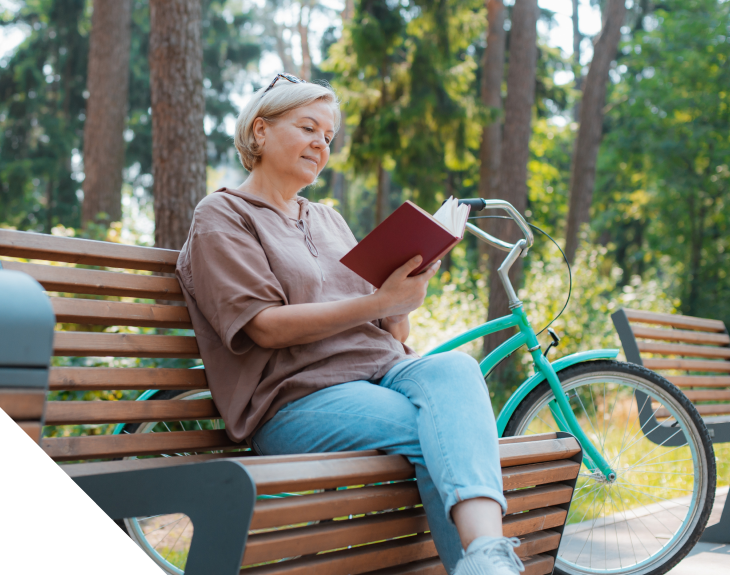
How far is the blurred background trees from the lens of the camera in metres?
7.12

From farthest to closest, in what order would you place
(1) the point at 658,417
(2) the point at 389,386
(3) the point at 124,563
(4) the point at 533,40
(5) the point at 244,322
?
(4) the point at 533,40, (1) the point at 658,417, (2) the point at 389,386, (5) the point at 244,322, (3) the point at 124,563

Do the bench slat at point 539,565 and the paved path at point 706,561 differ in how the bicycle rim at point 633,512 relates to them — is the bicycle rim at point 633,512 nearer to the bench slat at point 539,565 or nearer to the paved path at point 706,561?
the paved path at point 706,561

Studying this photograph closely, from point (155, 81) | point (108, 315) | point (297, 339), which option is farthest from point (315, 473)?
point (155, 81)

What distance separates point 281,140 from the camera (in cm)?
206

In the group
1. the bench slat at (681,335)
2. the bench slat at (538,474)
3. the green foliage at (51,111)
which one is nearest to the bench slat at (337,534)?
the bench slat at (538,474)

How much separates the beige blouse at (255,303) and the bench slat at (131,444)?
0.15m

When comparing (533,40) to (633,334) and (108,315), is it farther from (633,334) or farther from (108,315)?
(108,315)

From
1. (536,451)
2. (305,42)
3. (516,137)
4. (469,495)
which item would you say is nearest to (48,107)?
(305,42)

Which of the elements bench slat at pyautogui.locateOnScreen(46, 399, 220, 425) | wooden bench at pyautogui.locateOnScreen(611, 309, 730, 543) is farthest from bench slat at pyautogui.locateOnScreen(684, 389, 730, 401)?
bench slat at pyautogui.locateOnScreen(46, 399, 220, 425)

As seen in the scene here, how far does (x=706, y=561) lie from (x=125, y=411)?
7.16 ft

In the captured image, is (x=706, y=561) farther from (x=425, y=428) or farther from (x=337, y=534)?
(x=337, y=534)

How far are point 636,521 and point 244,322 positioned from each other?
2.15m

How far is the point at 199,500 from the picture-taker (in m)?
1.20

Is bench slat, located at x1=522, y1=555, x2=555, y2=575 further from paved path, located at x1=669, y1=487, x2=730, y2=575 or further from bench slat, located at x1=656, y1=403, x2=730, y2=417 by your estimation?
bench slat, located at x1=656, y1=403, x2=730, y2=417
